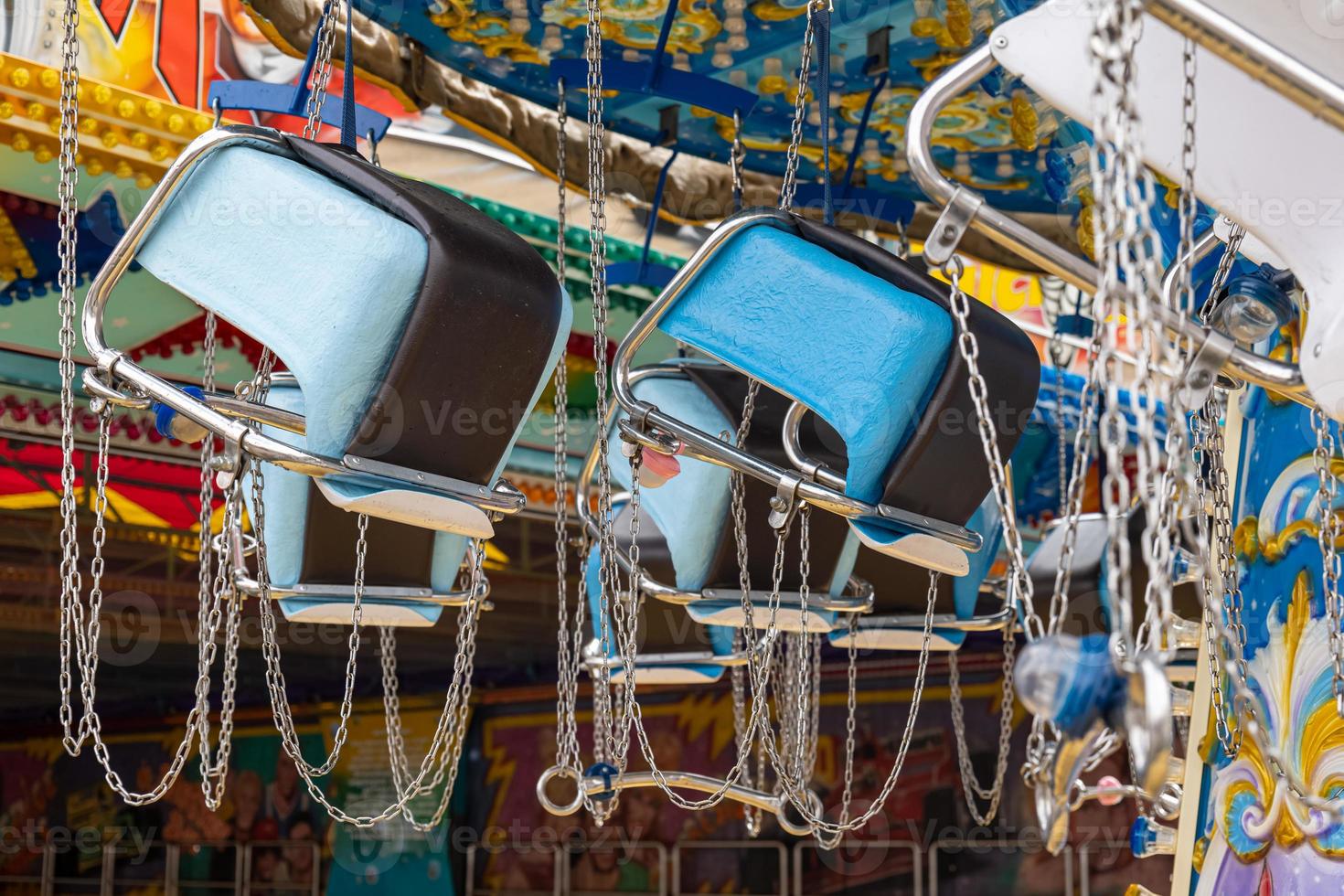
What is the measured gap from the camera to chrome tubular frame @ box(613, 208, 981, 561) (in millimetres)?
1661

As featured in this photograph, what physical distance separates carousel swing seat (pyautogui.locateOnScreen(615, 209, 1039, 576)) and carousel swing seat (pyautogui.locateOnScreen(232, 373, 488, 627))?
668 mm

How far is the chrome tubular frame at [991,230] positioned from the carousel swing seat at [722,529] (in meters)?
1.16

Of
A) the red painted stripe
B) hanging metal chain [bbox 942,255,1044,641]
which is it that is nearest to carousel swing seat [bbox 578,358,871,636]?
hanging metal chain [bbox 942,255,1044,641]

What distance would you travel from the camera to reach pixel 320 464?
150 centimetres

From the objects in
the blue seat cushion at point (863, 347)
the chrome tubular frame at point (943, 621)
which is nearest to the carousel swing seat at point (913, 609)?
the chrome tubular frame at point (943, 621)

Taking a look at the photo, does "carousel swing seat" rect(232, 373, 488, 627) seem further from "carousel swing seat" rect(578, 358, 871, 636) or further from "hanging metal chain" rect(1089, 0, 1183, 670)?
"hanging metal chain" rect(1089, 0, 1183, 670)

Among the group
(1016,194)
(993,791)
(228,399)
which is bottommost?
(993,791)

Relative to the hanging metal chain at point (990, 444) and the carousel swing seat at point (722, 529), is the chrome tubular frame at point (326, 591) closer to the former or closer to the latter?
the carousel swing seat at point (722, 529)

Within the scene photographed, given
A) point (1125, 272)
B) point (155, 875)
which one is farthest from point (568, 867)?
point (1125, 272)

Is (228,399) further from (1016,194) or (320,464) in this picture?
(1016,194)

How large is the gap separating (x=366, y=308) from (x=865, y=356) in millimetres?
535

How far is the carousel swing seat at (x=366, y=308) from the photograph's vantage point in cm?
150

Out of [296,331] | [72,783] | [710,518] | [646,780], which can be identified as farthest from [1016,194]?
[72,783]

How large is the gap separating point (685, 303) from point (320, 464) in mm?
490
